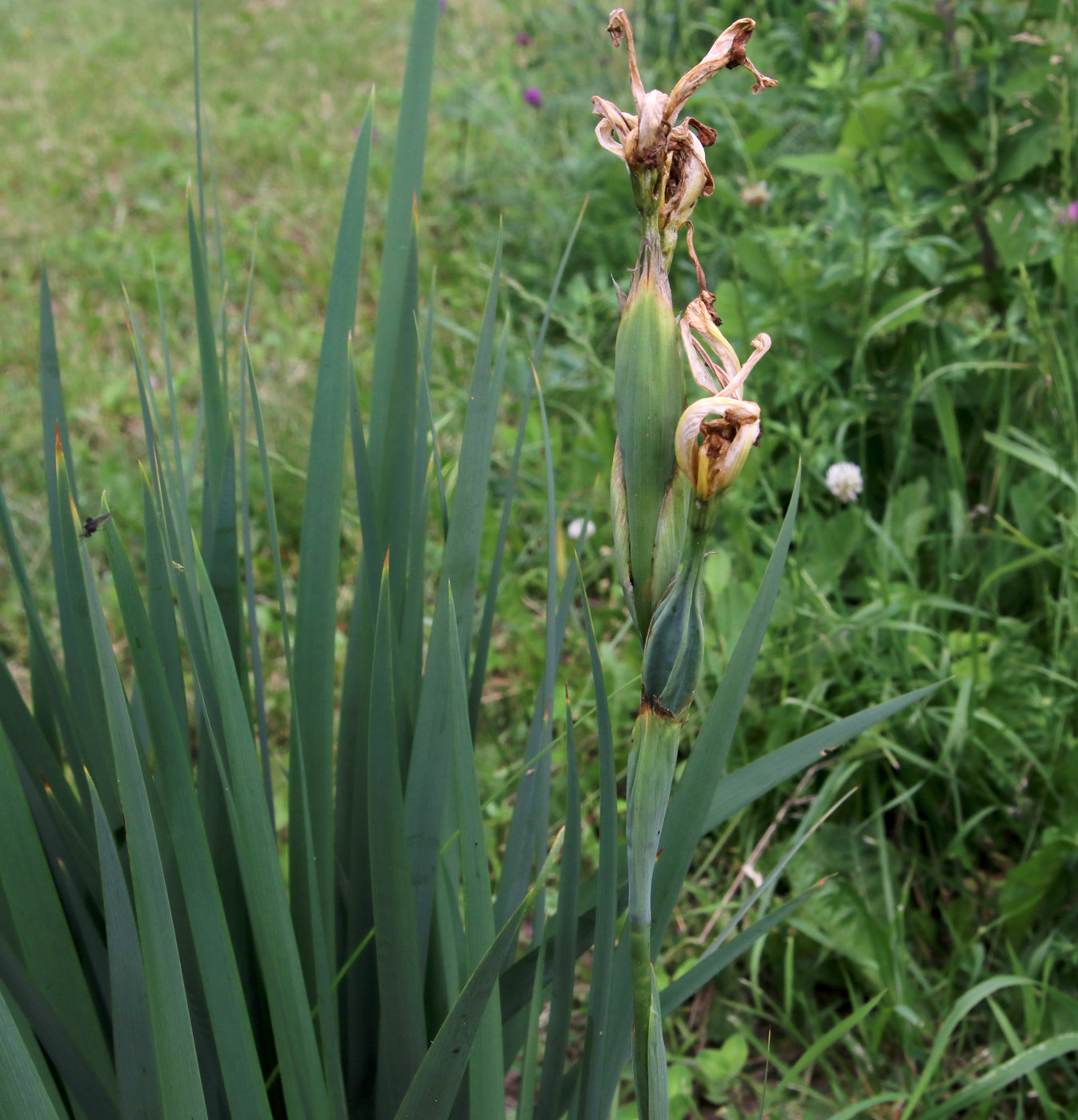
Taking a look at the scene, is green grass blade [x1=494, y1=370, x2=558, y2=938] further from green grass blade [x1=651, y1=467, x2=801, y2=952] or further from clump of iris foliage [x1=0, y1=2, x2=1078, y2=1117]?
green grass blade [x1=651, y1=467, x2=801, y2=952]

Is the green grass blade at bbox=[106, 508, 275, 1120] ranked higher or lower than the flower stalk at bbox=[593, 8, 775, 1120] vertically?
lower

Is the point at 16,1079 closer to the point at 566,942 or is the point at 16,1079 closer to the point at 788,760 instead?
the point at 566,942

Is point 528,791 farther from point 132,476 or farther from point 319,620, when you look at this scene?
point 132,476

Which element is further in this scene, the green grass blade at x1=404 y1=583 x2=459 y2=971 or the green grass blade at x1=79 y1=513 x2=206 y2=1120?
the green grass blade at x1=404 y1=583 x2=459 y2=971

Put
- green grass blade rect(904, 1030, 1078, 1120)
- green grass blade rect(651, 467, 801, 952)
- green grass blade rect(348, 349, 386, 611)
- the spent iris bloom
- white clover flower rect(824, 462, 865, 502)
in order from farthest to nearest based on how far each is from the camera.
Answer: white clover flower rect(824, 462, 865, 502) → green grass blade rect(904, 1030, 1078, 1120) → green grass blade rect(348, 349, 386, 611) → green grass blade rect(651, 467, 801, 952) → the spent iris bloom

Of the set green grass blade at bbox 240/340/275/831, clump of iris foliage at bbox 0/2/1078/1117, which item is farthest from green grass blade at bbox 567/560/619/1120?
green grass blade at bbox 240/340/275/831

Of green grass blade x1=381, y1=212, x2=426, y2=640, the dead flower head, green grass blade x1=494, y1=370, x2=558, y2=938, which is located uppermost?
the dead flower head

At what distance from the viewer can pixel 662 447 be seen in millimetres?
417

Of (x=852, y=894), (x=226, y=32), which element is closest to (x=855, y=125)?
(x=852, y=894)

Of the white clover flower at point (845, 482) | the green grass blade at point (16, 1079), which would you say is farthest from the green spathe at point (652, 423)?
the white clover flower at point (845, 482)

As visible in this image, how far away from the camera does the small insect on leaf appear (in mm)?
446

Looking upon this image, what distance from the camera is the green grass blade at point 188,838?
0.48m

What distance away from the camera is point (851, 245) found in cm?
137

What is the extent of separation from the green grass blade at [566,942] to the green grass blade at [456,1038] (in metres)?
0.03
